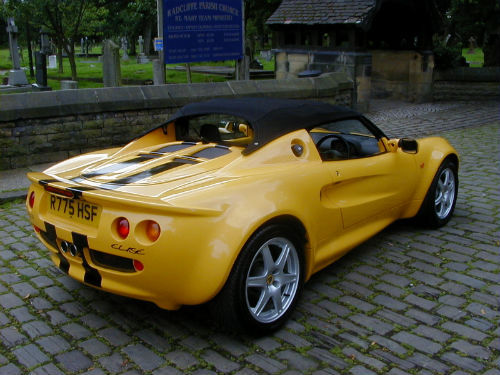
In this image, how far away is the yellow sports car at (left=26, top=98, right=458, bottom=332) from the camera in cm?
323

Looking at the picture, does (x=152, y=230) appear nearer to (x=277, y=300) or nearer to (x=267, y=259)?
(x=267, y=259)

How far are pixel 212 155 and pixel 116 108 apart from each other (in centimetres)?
515

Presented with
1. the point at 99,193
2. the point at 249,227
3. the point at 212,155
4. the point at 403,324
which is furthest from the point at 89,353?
the point at 403,324

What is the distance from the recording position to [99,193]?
3.38m

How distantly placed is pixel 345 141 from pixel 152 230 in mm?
1998

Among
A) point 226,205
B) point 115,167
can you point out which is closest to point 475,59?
point 115,167

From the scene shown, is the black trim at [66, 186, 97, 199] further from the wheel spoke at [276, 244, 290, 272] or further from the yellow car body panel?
the wheel spoke at [276, 244, 290, 272]

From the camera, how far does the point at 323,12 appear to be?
16203mm

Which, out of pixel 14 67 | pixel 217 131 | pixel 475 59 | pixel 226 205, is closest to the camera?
pixel 226 205

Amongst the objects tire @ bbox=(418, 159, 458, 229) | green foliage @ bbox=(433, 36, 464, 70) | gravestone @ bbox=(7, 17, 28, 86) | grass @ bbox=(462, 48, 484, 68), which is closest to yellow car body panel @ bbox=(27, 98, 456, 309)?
tire @ bbox=(418, 159, 458, 229)

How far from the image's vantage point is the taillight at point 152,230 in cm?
321

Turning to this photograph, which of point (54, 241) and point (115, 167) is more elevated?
point (115, 167)

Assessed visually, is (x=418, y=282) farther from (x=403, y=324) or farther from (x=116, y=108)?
(x=116, y=108)

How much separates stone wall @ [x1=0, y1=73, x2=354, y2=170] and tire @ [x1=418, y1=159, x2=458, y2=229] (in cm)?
519
